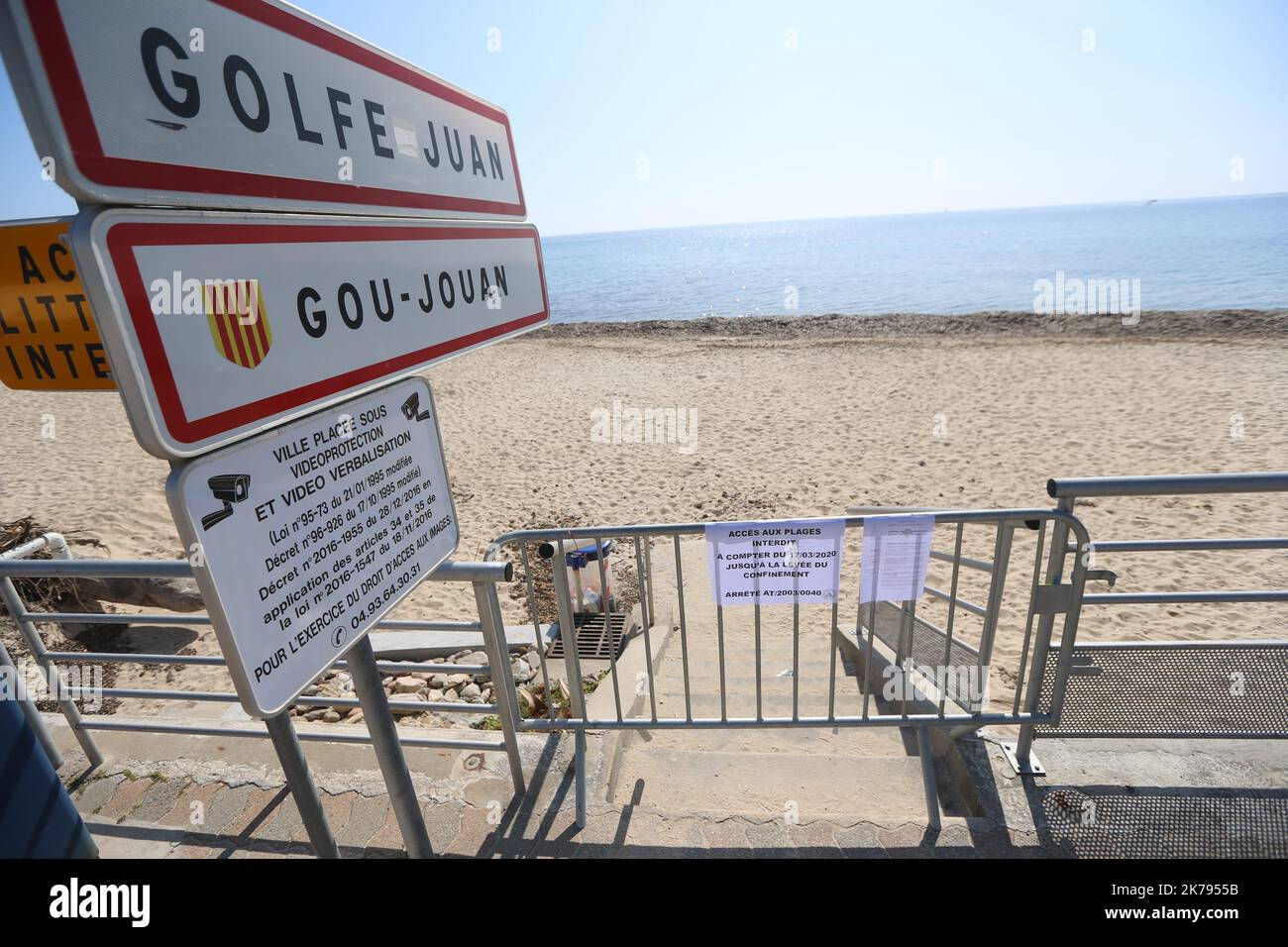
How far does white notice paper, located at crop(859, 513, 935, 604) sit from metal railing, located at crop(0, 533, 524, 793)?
1.77 metres

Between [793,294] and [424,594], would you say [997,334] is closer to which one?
[424,594]

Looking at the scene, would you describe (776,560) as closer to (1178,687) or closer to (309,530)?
(309,530)

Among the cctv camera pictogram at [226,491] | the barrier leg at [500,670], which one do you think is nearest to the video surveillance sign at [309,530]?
the cctv camera pictogram at [226,491]

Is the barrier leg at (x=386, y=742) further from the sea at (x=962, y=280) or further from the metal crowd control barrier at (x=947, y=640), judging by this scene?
the sea at (x=962, y=280)

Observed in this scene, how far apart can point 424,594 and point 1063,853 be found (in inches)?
264

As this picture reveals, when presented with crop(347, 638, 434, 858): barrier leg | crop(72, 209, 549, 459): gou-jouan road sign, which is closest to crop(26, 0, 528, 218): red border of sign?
crop(72, 209, 549, 459): gou-jouan road sign

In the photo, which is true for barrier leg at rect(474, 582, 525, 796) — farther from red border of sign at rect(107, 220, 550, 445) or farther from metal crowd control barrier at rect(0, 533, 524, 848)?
red border of sign at rect(107, 220, 550, 445)

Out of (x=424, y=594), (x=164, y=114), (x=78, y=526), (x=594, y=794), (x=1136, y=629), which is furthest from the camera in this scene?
(x=78, y=526)

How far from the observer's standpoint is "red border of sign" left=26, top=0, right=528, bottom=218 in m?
0.79

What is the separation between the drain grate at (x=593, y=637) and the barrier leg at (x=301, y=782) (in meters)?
3.99

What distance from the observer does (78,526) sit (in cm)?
891

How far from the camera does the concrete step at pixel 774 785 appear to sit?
318cm

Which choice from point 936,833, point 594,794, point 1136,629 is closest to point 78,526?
point 594,794

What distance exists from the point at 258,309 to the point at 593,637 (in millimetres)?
5714
